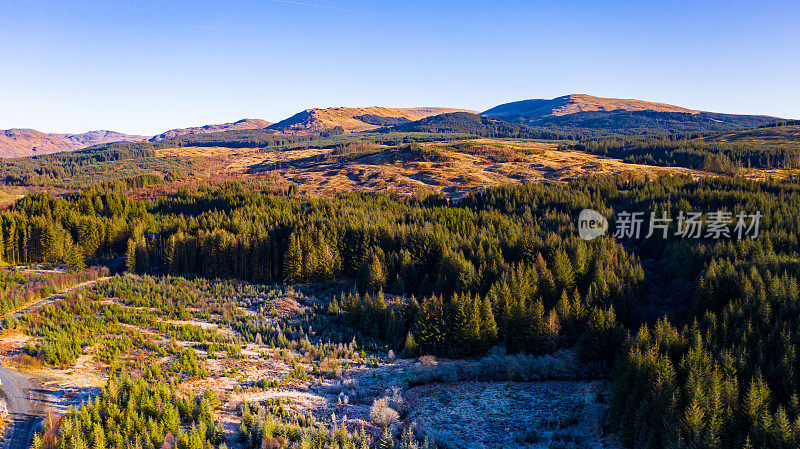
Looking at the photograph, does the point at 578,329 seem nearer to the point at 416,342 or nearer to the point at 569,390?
the point at 569,390

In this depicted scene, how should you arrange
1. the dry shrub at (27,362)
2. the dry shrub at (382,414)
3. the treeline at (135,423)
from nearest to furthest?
1. the treeline at (135,423)
2. the dry shrub at (382,414)
3. the dry shrub at (27,362)

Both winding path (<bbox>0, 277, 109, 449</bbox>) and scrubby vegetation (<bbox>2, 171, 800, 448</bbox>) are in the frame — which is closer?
winding path (<bbox>0, 277, 109, 449</bbox>)

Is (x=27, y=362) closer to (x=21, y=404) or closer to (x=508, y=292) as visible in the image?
(x=21, y=404)

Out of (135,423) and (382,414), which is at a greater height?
(135,423)

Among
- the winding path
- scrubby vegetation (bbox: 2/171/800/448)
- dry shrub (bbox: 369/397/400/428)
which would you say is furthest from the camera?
dry shrub (bbox: 369/397/400/428)

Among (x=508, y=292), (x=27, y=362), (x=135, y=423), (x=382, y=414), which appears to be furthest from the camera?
(x=508, y=292)

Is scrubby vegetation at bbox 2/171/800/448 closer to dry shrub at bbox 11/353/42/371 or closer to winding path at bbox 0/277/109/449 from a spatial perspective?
dry shrub at bbox 11/353/42/371

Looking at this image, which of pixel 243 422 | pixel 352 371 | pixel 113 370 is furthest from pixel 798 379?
pixel 113 370

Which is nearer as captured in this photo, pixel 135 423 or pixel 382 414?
pixel 135 423

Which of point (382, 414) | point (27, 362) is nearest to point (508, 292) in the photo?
point (382, 414)

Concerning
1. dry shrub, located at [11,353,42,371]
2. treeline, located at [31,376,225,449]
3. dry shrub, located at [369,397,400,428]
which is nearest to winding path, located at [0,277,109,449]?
Answer: dry shrub, located at [11,353,42,371]

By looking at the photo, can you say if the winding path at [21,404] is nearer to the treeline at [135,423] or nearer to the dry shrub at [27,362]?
the dry shrub at [27,362]

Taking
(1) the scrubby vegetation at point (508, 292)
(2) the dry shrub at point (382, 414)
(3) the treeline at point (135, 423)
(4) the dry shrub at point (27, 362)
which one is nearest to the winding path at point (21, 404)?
(4) the dry shrub at point (27, 362)
